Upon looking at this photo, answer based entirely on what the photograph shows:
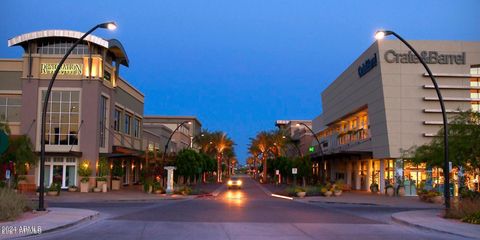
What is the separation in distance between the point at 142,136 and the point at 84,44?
22204mm

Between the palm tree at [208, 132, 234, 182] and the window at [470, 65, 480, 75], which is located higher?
→ the window at [470, 65, 480, 75]

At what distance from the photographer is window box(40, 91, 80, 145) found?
5125 centimetres

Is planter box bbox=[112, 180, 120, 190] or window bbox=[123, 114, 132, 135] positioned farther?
window bbox=[123, 114, 132, 135]

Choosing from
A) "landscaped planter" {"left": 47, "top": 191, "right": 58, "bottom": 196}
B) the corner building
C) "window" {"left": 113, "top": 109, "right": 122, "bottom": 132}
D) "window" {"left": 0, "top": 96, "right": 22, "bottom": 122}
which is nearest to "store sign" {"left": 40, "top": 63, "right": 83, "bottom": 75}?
the corner building

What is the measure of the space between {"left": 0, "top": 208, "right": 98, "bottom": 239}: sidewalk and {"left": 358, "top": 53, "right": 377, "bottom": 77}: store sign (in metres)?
35.1

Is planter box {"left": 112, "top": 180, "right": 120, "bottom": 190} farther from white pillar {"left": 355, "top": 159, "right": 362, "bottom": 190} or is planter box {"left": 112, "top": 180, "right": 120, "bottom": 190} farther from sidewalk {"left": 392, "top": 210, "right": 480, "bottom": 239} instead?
sidewalk {"left": 392, "top": 210, "right": 480, "bottom": 239}

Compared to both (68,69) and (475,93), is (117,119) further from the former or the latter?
(475,93)

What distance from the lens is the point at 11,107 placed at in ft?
170

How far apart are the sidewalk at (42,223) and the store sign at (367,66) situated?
115 ft

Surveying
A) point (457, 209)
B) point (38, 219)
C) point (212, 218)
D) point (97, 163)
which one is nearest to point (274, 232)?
point (212, 218)

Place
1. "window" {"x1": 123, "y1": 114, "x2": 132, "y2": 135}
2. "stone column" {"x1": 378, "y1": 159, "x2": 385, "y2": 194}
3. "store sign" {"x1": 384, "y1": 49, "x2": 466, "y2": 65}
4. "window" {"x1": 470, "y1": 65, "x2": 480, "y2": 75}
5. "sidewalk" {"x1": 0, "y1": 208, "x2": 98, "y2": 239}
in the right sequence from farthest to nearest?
"window" {"x1": 123, "y1": 114, "x2": 132, "y2": 135} < "stone column" {"x1": 378, "y1": 159, "x2": 385, "y2": 194} < "window" {"x1": 470, "y1": 65, "x2": 480, "y2": 75} < "store sign" {"x1": 384, "y1": 49, "x2": 466, "y2": 65} < "sidewalk" {"x1": 0, "y1": 208, "x2": 98, "y2": 239}

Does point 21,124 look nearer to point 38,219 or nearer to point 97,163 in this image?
point 97,163

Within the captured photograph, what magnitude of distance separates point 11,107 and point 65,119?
5.21 metres

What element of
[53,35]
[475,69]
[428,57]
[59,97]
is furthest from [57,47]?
Answer: [475,69]
